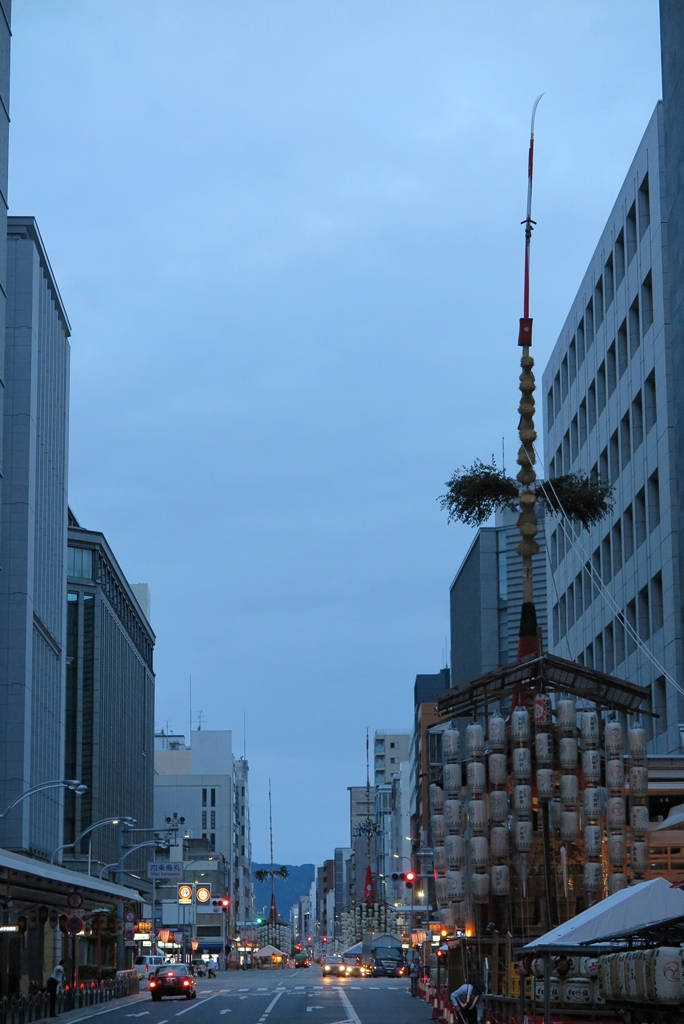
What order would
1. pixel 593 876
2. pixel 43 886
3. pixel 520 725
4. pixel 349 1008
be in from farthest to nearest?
pixel 349 1008 < pixel 43 886 < pixel 520 725 < pixel 593 876

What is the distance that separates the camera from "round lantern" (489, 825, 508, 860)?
3588cm

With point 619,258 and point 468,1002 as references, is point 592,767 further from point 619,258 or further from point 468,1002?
point 619,258


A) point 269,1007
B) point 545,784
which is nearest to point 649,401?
point 545,784

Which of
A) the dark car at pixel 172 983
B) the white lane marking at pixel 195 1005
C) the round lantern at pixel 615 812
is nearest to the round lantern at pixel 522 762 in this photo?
the round lantern at pixel 615 812

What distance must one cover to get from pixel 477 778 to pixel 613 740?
3.45m

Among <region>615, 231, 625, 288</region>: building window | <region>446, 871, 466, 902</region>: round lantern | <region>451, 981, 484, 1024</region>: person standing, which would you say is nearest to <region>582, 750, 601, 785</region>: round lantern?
<region>446, 871, 466, 902</region>: round lantern

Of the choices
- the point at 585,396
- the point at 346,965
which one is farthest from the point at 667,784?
the point at 346,965

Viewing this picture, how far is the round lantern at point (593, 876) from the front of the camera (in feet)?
115

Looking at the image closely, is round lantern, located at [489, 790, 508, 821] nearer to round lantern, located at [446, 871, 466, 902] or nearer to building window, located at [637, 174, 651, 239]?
round lantern, located at [446, 871, 466, 902]

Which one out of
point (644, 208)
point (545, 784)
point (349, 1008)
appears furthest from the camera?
point (644, 208)

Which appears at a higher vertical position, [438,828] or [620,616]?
[620,616]

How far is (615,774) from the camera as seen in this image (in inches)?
1395

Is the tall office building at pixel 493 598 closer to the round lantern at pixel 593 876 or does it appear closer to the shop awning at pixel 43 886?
the shop awning at pixel 43 886

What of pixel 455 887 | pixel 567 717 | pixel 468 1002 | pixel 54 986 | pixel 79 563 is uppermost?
pixel 79 563
